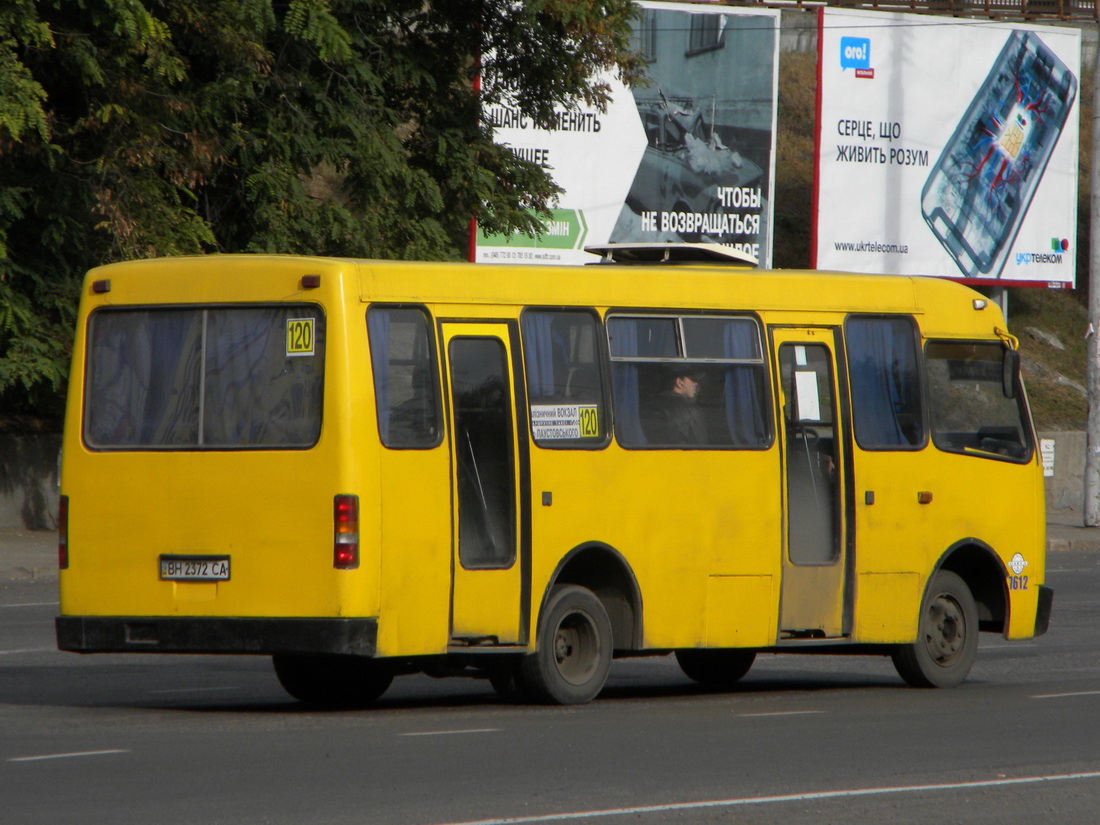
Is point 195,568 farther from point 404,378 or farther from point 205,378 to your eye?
point 404,378

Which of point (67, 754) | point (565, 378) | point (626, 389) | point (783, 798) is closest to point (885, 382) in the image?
point (626, 389)

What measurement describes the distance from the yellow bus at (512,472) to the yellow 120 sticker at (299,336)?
0.05ft

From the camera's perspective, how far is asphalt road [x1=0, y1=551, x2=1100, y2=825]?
7738 mm

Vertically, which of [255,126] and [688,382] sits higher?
[255,126]

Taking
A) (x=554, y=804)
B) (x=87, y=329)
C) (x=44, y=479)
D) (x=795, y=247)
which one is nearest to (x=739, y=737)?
(x=554, y=804)

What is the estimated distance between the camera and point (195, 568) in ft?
35.0

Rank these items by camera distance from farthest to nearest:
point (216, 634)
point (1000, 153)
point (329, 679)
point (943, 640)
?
point (1000, 153) < point (943, 640) < point (329, 679) < point (216, 634)

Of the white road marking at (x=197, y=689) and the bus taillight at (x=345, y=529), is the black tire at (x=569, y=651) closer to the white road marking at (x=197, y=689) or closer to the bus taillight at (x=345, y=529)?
the bus taillight at (x=345, y=529)

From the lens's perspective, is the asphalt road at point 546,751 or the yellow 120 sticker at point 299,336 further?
the yellow 120 sticker at point 299,336

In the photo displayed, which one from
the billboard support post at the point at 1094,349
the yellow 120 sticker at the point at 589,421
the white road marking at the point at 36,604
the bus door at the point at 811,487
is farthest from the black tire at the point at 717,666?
the billboard support post at the point at 1094,349

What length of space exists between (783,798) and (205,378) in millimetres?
4395

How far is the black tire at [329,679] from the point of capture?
11648 millimetres

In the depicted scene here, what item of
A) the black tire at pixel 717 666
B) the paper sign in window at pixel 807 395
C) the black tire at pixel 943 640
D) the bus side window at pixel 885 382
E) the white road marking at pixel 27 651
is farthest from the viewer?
the white road marking at pixel 27 651

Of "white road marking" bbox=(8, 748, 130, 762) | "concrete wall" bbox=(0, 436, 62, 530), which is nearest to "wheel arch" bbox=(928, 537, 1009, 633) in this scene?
"white road marking" bbox=(8, 748, 130, 762)
